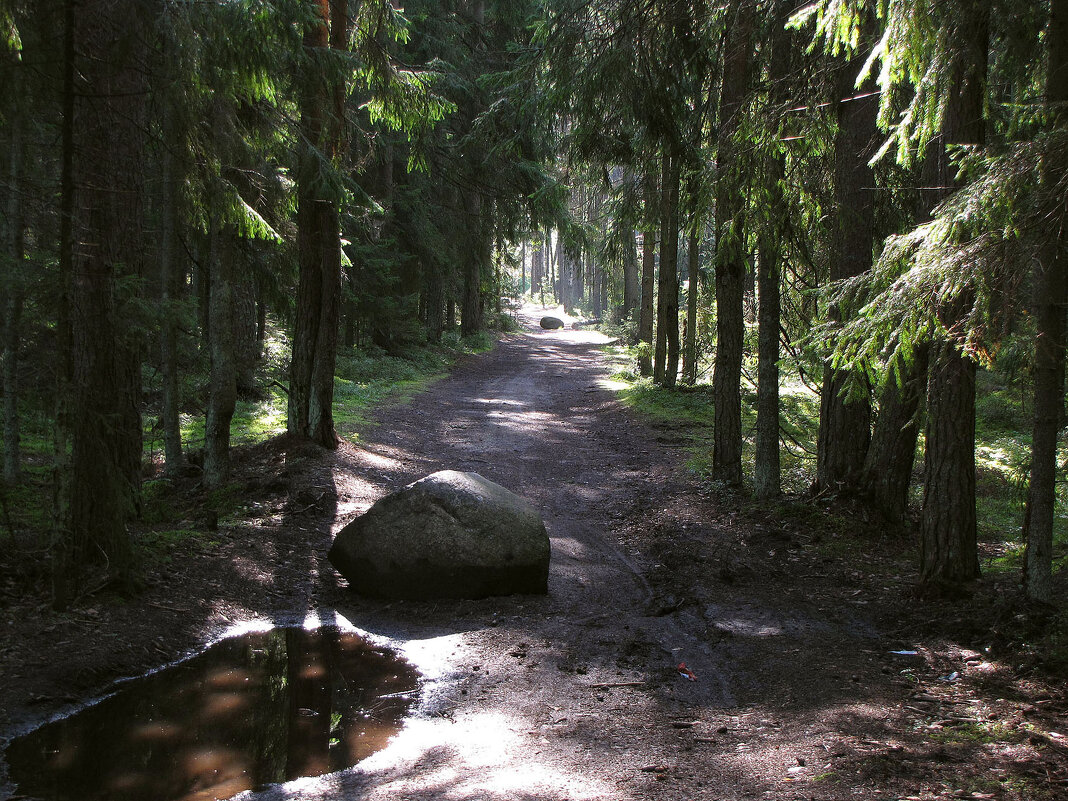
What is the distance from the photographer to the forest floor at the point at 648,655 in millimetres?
4102

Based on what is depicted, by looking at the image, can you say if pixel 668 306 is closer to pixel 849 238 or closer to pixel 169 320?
pixel 849 238

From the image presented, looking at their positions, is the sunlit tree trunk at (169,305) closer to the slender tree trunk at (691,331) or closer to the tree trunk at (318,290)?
the tree trunk at (318,290)

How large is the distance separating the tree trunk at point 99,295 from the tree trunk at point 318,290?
513 centimetres

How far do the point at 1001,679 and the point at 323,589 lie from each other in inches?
232

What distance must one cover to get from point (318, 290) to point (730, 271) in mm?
6604

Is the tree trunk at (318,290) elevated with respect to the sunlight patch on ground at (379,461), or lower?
elevated

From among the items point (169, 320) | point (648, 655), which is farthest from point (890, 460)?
point (169, 320)

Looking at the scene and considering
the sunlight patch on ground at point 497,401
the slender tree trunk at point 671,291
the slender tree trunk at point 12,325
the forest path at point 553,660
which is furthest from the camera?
the sunlight patch on ground at point 497,401

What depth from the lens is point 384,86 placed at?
1170 cm

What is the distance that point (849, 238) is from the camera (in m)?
8.93

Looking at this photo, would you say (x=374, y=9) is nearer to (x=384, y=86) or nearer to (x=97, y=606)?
(x=384, y=86)

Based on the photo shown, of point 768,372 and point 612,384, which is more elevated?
point 768,372

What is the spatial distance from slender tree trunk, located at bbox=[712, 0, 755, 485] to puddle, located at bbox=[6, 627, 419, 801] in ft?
19.9

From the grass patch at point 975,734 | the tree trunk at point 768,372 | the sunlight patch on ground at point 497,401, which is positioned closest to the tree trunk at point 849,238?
the tree trunk at point 768,372
